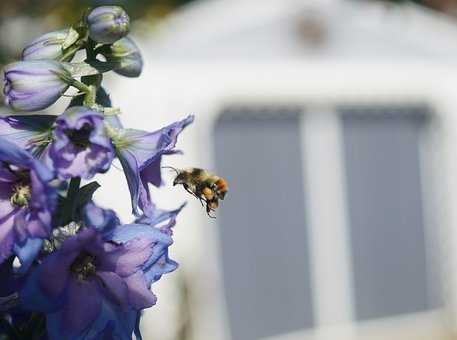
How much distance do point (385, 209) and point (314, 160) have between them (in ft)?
3.23

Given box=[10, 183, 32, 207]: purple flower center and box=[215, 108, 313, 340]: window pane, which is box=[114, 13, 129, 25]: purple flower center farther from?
box=[215, 108, 313, 340]: window pane

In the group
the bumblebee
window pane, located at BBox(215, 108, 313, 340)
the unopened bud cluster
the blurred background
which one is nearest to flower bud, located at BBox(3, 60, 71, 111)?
the unopened bud cluster

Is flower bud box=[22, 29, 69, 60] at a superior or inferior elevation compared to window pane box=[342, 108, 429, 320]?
superior

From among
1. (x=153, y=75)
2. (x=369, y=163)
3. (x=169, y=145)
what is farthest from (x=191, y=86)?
(x=169, y=145)

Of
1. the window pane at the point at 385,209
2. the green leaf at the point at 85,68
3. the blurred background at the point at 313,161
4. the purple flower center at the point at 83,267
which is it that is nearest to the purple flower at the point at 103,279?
the purple flower center at the point at 83,267

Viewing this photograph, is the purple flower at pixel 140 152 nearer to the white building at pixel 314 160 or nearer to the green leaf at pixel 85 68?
the green leaf at pixel 85 68

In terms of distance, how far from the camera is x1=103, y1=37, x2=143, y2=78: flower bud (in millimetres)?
1632

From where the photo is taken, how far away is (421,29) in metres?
11.2

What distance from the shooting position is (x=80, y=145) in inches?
53.2

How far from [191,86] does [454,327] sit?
4.04 metres

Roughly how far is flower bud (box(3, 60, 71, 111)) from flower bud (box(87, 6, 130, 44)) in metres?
0.08

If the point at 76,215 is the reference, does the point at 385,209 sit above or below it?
below

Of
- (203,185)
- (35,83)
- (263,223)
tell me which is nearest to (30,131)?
(35,83)

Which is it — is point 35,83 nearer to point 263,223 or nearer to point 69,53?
point 69,53
